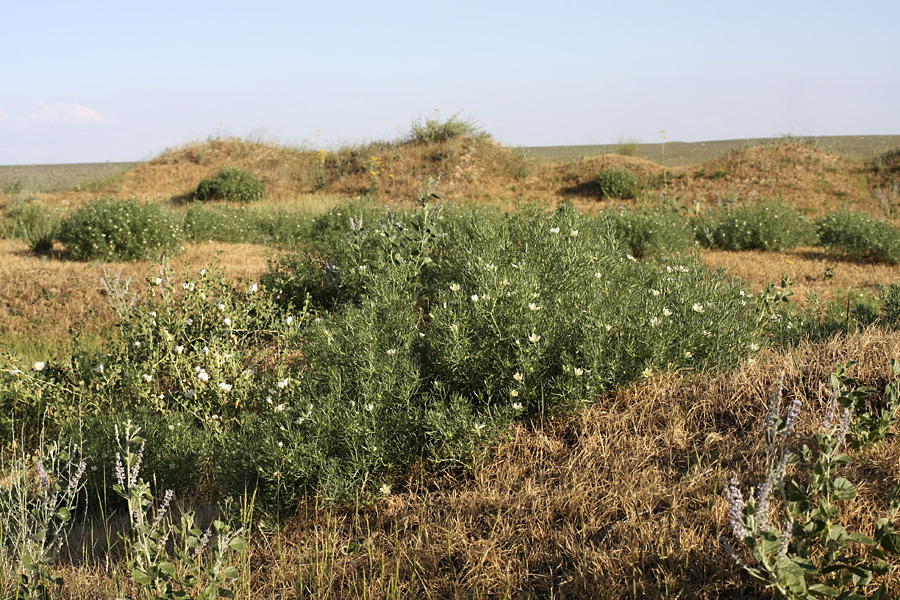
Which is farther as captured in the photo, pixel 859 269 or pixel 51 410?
pixel 859 269

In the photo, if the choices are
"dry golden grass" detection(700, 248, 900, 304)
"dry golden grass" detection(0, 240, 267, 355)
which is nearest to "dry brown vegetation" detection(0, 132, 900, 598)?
"dry golden grass" detection(0, 240, 267, 355)

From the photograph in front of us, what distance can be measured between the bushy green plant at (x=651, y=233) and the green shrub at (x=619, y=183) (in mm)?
5115

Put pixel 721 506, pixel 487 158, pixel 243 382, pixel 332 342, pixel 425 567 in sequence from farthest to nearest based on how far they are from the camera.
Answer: pixel 487 158 < pixel 243 382 < pixel 332 342 < pixel 425 567 < pixel 721 506

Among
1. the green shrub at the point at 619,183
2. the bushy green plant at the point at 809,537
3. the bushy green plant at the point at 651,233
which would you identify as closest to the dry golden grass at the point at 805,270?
the bushy green plant at the point at 651,233

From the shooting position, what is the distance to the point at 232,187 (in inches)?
628

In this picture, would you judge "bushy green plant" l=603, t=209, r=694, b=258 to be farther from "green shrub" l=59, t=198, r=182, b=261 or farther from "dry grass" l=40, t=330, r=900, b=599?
"green shrub" l=59, t=198, r=182, b=261

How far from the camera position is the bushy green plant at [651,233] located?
8828mm

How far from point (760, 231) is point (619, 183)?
5.18 meters

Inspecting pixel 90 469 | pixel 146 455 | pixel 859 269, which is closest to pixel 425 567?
pixel 146 455

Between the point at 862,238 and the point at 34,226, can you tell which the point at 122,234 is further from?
the point at 862,238

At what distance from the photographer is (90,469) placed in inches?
147

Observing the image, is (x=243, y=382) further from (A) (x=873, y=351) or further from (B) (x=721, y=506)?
(A) (x=873, y=351)

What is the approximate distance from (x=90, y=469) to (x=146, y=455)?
1.27 feet

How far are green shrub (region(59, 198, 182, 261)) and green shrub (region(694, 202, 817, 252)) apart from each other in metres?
7.79
